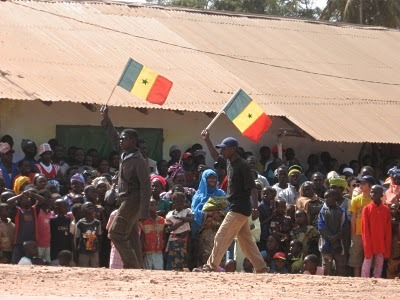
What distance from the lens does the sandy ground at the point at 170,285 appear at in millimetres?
9859

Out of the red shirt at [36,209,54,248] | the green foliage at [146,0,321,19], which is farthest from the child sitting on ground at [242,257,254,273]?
the green foliage at [146,0,321,19]

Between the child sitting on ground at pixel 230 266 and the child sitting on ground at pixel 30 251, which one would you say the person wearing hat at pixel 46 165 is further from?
the child sitting on ground at pixel 230 266

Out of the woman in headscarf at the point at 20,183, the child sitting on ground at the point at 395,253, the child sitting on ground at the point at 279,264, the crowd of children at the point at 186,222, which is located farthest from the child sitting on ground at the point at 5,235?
the child sitting on ground at the point at 395,253

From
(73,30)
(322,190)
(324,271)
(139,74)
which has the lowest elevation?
(324,271)

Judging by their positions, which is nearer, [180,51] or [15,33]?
[15,33]

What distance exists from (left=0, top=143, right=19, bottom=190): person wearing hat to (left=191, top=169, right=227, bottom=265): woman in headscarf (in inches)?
96.4

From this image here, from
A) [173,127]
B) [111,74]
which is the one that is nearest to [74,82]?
[111,74]

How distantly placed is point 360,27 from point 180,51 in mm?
7882

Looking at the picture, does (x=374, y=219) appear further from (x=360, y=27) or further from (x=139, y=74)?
(x=360, y=27)

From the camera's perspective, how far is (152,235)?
14.9 m

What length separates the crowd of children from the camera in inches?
571

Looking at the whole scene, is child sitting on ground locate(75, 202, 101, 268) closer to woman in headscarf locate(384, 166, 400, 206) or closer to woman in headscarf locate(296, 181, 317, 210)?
woman in headscarf locate(296, 181, 317, 210)

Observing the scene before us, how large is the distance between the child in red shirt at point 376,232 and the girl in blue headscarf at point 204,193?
1.93 m

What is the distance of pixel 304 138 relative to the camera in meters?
21.7
